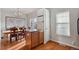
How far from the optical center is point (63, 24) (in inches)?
62.4

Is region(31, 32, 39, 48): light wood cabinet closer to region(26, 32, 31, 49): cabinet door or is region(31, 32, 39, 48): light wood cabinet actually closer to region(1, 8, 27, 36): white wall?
region(26, 32, 31, 49): cabinet door

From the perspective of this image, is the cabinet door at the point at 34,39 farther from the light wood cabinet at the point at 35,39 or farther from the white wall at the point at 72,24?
the white wall at the point at 72,24

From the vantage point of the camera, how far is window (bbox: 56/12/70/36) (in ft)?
5.13

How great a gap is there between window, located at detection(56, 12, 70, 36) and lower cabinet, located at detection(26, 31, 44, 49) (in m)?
0.28

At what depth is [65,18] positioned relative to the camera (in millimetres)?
1571

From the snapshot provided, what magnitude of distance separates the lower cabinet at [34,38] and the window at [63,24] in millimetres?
282

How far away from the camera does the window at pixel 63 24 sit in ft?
5.13

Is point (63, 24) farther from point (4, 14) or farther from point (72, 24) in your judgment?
point (4, 14)

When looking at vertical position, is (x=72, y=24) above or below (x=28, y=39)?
above

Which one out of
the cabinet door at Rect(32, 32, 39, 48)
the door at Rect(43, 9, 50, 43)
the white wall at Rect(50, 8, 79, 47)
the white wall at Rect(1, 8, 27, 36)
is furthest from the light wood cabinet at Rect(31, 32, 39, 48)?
the white wall at Rect(1, 8, 27, 36)

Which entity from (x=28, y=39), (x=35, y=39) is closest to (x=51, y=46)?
(x=35, y=39)

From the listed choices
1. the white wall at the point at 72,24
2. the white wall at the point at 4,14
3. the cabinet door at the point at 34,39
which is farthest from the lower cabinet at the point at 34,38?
the white wall at the point at 4,14

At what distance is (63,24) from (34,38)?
0.51m
